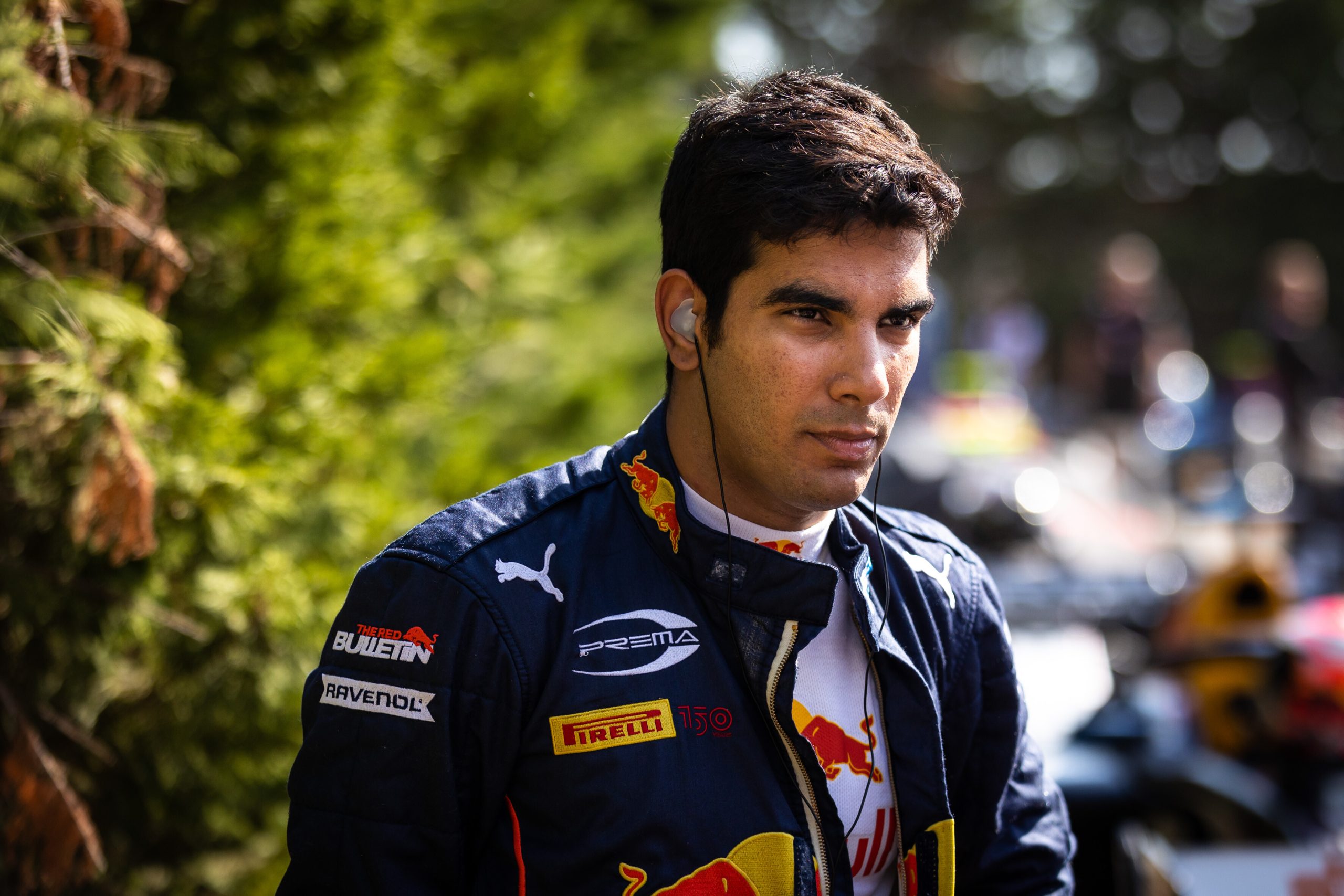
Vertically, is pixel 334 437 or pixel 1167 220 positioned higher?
pixel 1167 220

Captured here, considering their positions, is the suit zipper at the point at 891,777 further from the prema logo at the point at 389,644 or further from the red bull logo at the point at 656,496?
the prema logo at the point at 389,644

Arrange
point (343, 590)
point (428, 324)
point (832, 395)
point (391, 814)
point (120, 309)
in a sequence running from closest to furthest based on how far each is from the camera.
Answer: point (391, 814), point (832, 395), point (120, 309), point (343, 590), point (428, 324)

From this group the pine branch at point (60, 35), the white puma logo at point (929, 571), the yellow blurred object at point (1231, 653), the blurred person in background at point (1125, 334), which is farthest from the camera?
the blurred person in background at point (1125, 334)

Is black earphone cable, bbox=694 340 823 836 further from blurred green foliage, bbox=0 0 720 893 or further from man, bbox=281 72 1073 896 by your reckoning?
blurred green foliage, bbox=0 0 720 893

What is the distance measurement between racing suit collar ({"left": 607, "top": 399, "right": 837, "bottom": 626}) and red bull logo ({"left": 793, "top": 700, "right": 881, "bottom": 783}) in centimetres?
17

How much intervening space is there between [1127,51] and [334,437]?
1273 inches

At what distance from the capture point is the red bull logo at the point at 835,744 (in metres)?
1.87

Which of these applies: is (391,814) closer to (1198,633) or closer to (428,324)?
(428,324)

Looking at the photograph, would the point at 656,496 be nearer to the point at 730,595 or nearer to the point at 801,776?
the point at 730,595

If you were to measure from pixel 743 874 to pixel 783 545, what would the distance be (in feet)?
1.75

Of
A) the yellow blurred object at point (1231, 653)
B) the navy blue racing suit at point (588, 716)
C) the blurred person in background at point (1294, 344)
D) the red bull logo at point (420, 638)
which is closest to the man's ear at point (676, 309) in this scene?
the navy blue racing suit at point (588, 716)

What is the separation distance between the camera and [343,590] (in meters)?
3.18

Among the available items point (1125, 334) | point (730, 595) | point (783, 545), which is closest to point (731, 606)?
point (730, 595)

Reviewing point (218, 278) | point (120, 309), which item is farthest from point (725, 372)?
point (218, 278)
